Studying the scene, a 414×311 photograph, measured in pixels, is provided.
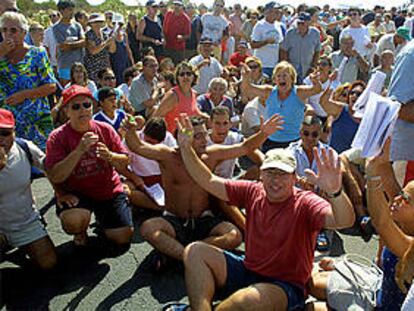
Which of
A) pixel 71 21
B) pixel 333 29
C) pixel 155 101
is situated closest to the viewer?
pixel 155 101

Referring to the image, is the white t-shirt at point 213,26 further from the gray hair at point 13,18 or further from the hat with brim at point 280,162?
the hat with brim at point 280,162

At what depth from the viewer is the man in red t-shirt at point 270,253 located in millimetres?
2678

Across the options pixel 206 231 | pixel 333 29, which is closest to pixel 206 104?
pixel 206 231

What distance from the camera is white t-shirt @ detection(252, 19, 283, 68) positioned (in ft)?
27.1

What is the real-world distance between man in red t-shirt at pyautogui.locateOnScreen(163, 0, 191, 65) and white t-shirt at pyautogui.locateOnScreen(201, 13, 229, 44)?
0.43 metres

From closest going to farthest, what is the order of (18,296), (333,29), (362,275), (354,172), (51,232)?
(362,275) < (18,296) < (51,232) < (354,172) < (333,29)

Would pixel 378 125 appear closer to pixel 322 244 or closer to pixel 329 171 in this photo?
pixel 329 171

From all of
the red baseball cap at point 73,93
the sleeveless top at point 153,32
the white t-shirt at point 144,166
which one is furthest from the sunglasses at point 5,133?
the sleeveless top at point 153,32

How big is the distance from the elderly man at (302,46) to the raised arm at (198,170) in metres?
5.03

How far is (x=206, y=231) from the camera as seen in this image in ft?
12.6

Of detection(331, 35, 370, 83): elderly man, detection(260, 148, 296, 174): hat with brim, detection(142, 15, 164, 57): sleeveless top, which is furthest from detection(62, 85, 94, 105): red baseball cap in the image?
detection(142, 15, 164, 57): sleeveless top

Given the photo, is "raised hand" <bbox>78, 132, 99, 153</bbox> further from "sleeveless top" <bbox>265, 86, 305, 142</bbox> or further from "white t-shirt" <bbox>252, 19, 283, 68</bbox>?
"white t-shirt" <bbox>252, 19, 283, 68</bbox>

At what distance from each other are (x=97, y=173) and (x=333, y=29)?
11563 millimetres

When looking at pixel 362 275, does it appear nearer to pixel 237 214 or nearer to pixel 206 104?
pixel 237 214
